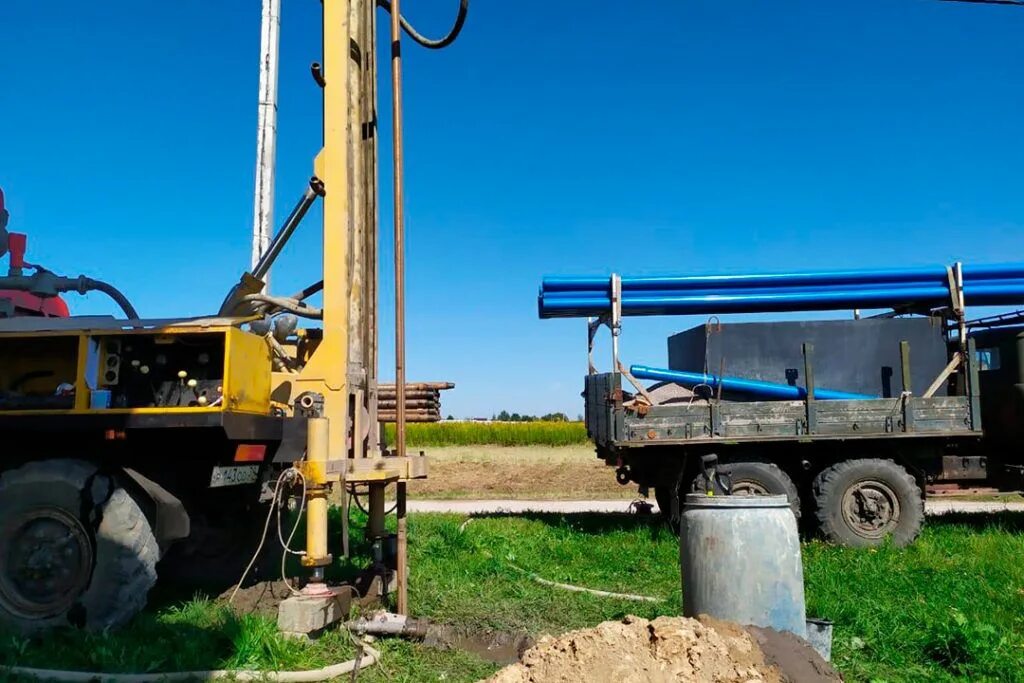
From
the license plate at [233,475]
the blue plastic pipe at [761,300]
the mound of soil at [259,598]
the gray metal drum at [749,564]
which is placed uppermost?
the blue plastic pipe at [761,300]

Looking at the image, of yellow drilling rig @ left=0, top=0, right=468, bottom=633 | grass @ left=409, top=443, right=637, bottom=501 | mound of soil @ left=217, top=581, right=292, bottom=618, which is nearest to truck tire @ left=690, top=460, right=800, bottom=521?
yellow drilling rig @ left=0, top=0, right=468, bottom=633

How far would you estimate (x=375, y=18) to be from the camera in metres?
6.76

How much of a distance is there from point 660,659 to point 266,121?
827cm

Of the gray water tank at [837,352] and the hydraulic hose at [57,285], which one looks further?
the gray water tank at [837,352]

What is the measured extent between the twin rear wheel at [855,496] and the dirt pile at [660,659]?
5168 millimetres

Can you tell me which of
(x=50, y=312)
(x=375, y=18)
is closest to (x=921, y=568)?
(x=375, y=18)

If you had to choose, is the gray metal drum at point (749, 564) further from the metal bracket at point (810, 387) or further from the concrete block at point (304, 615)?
the metal bracket at point (810, 387)

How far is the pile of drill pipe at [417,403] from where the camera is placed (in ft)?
21.9

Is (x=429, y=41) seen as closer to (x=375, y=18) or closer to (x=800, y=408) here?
(x=375, y=18)

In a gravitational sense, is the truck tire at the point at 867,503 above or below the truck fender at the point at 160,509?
below

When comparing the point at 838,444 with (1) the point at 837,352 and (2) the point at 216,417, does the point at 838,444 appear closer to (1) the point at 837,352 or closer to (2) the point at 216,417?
(1) the point at 837,352

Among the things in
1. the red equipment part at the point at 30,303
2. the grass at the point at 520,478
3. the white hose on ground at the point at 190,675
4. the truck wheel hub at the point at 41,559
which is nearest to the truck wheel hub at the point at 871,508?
the white hose on ground at the point at 190,675

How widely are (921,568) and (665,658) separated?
4.92 m

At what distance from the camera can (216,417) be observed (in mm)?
5316
